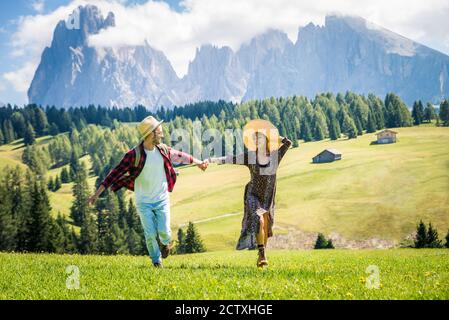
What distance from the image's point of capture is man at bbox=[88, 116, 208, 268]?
37.8 feet

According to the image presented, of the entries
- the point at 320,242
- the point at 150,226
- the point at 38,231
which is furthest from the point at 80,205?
the point at 150,226

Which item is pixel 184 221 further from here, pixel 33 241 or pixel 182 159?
Result: pixel 182 159

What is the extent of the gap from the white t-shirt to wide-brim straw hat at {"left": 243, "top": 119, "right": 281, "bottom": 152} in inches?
90.1

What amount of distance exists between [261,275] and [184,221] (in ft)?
297

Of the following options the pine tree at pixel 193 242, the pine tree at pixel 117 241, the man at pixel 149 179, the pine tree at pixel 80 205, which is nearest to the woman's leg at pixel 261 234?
the man at pixel 149 179

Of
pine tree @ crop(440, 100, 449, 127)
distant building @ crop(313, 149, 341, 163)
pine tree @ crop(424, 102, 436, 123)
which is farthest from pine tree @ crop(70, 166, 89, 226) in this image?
pine tree @ crop(424, 102, 436, 123)

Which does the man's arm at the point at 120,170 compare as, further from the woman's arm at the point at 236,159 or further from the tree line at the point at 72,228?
the tree line at the point at 72,228

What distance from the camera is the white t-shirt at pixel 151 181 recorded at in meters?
11.6

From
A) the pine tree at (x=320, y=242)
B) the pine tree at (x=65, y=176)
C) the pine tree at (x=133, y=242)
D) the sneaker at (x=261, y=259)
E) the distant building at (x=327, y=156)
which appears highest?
the sneaker at (x=261, y=259)

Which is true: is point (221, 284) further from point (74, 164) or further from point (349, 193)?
point (74, 164)

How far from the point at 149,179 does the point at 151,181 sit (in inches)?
2.8

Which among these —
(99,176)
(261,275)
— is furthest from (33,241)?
(99,176)

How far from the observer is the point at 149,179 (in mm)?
11633

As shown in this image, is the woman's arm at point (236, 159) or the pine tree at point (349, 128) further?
the pine tree at point (349, 128)
